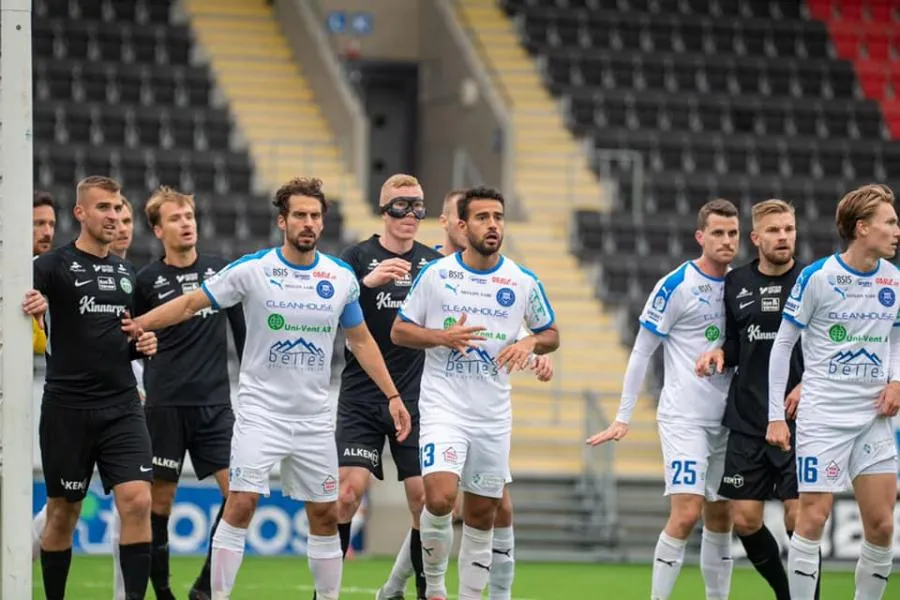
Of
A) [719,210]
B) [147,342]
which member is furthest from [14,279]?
[719,210]

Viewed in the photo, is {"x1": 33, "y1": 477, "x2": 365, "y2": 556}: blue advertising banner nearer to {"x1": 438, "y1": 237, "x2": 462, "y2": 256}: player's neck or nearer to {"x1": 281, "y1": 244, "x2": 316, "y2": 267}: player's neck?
{"x1": 438, "y1": 237, "x2": 462, "y2": 256}: player's neck

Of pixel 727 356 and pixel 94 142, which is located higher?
pixel 94 142

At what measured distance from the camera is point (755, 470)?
1046 centimetres

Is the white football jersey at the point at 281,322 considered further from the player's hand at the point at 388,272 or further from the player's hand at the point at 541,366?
the player's hand at the point at 541,366

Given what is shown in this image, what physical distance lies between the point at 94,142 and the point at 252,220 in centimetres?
248

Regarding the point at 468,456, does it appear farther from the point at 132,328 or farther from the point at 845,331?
the point at 845,331

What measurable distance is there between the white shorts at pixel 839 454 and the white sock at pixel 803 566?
0.31 meters

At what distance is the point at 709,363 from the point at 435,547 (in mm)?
1856

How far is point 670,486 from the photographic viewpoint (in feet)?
33.7

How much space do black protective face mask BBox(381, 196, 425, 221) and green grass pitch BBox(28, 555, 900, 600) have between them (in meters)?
2.99

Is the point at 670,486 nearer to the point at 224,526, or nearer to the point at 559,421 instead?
the point at 224,526

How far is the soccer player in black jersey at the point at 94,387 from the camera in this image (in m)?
9.81

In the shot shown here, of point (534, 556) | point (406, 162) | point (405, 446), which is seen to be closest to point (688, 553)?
point (534, 556)

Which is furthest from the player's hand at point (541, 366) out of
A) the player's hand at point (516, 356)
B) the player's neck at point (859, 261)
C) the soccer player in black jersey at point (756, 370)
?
the player's neck at point (859, 261)
